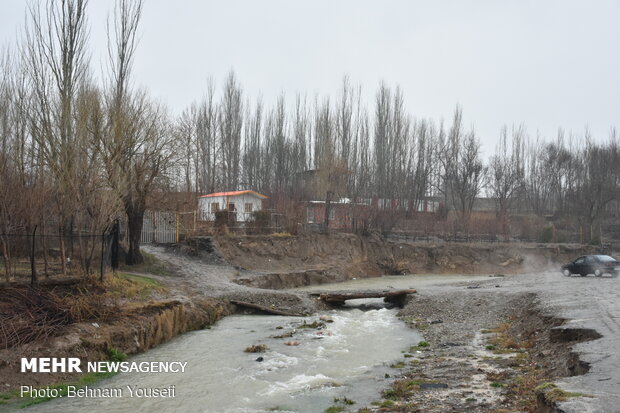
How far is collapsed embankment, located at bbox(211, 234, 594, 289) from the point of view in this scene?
35156 mm

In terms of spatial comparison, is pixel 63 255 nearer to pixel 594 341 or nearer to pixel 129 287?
pixel 129 287

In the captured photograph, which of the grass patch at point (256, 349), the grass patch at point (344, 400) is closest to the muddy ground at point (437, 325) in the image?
the grass patch at point (344, 400)

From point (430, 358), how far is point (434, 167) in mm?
54600

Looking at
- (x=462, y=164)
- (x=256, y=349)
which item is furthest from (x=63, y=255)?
(x=462, y=164)

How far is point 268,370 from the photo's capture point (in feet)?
43.4

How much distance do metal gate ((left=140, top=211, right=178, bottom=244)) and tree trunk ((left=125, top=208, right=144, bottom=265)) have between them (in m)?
6.98

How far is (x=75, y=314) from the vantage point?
46.1ft

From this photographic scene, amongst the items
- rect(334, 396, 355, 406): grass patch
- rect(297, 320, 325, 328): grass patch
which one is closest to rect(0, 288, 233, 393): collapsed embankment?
rect(297, 320, 325, 328): grass patch

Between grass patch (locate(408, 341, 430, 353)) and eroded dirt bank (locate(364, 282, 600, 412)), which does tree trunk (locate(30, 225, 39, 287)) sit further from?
grass patch (locate(408, 341, 430, 353))

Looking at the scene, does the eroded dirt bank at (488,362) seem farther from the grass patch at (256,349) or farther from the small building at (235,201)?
the small building at (235,201)

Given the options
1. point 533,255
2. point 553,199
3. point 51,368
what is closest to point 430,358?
point 51,368

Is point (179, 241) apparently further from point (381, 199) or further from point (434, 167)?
point (434, 167)

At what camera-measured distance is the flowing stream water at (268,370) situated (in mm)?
10562

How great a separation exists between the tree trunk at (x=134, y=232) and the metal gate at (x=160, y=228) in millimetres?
6980
